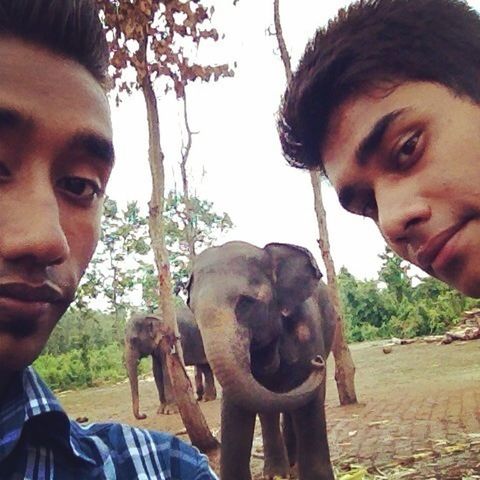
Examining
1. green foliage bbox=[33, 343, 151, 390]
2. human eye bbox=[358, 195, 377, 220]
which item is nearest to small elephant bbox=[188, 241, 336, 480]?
human eye bbox=[358, 195, 377, 220]

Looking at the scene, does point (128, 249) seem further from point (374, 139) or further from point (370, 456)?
point (374, 139)

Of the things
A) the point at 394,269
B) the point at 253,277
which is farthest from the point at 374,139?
the point at 394,269

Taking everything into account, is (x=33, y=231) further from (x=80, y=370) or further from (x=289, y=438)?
(x=80, y=370)

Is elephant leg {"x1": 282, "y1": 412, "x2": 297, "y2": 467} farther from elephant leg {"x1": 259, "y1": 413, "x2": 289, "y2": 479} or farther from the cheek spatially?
the cheek

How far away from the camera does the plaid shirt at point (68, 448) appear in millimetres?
992

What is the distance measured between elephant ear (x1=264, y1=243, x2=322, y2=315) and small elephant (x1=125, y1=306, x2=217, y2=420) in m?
5.09

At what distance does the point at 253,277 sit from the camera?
12.8 feet

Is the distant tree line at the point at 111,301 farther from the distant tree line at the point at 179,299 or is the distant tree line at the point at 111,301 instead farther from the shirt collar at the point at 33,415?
the shirt collar at the point at 33,415

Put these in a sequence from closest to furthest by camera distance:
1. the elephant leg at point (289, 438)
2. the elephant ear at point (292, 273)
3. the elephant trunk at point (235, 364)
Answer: the elephant trunk at point (235, 364) < the elephant ear at point (292, 273) < the elephant leg at point (289, 438)

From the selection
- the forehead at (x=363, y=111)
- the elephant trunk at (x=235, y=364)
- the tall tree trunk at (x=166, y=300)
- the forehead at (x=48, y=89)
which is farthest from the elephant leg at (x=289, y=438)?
the forehead at (x=48, y=89)

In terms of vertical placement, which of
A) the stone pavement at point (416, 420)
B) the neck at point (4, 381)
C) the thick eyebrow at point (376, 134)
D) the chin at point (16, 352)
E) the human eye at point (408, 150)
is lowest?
the stone pavement at point (416, 420)

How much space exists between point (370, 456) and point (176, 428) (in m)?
3.18

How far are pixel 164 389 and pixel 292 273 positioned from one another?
232 inches

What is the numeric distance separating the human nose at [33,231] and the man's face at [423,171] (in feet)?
2.36
